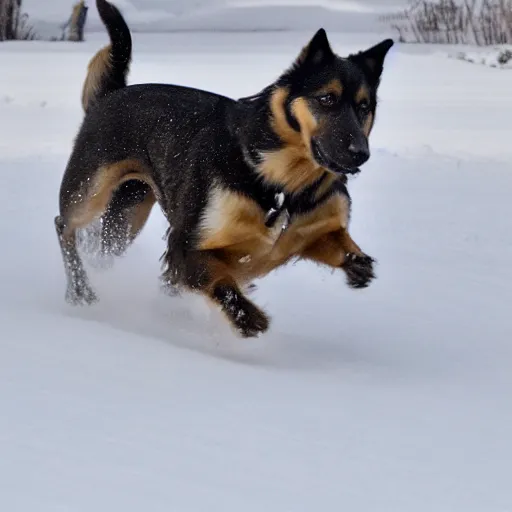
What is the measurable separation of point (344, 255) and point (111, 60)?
1.63 metres

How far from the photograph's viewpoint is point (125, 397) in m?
3.39

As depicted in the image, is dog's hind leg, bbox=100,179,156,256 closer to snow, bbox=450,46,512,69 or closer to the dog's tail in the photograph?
the dog's tail

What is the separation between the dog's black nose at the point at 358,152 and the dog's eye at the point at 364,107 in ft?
0.89

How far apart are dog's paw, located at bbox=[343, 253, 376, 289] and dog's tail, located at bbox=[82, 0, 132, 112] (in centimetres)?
157

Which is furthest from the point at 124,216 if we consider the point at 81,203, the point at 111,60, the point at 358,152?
the point at 358,152

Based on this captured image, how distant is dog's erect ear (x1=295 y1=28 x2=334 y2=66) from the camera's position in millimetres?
4355

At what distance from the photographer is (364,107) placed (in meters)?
4.40

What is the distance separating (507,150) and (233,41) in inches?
522

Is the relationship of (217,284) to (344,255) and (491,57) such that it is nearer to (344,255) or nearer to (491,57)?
(344,255)

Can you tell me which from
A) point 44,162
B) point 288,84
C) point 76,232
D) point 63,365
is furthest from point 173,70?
point 63,365

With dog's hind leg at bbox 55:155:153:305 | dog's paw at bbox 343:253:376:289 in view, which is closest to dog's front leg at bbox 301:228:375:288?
dog's paw at bbox 343:253:376:289

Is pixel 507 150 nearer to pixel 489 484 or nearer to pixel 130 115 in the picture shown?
pixel 130 115

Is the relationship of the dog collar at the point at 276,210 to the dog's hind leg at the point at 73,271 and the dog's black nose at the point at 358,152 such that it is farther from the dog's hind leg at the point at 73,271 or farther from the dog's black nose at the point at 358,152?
the dog's hind leg at the point at 73,271

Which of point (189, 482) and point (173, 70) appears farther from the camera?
point (173, 70)
